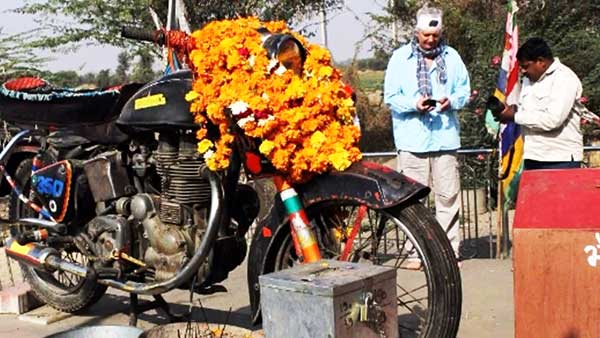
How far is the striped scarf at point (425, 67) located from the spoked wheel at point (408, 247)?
181cm

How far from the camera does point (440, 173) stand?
5.91 meters

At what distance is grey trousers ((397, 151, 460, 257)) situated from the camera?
589cm

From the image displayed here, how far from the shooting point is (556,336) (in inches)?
140

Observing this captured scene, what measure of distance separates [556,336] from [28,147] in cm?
357

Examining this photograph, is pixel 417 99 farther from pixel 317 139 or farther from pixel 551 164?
pixel 317 139

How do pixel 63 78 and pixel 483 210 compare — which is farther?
pixel 63 78

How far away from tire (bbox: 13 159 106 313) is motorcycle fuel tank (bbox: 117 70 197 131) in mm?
1235

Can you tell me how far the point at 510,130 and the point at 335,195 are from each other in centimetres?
279

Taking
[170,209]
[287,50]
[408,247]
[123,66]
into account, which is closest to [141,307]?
[170,209]

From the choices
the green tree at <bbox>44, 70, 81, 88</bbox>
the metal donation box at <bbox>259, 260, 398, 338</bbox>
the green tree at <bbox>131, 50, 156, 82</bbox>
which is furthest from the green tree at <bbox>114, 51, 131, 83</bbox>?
the metal donation box at <bbox>259, 260, 398, 338</bbox>

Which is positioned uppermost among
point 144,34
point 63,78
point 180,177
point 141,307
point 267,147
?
point 63,78

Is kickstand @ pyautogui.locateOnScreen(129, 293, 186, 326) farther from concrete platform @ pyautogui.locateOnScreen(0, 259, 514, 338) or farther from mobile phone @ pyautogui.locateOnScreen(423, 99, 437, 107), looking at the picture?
mobile phone @ pyautogui.locateOnScreen(423, 99, 437, 107)

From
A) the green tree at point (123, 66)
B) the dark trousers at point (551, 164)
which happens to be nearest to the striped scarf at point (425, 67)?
the dark trousers at point (551, 164)

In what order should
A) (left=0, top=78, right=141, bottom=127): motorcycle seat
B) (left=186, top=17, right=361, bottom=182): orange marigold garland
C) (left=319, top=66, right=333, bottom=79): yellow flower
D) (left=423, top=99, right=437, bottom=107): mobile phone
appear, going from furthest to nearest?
1. (left=423, top=99, right=437, bottom=107): mobile phone
2. (left=0, top=78, right=141, bottom=127): motorcycle seat
3. (left=319, top=66, right=333, bottom=79): yellow flower
4. (left=186, top=17, right=361, bottom=182): orange marigold garland
